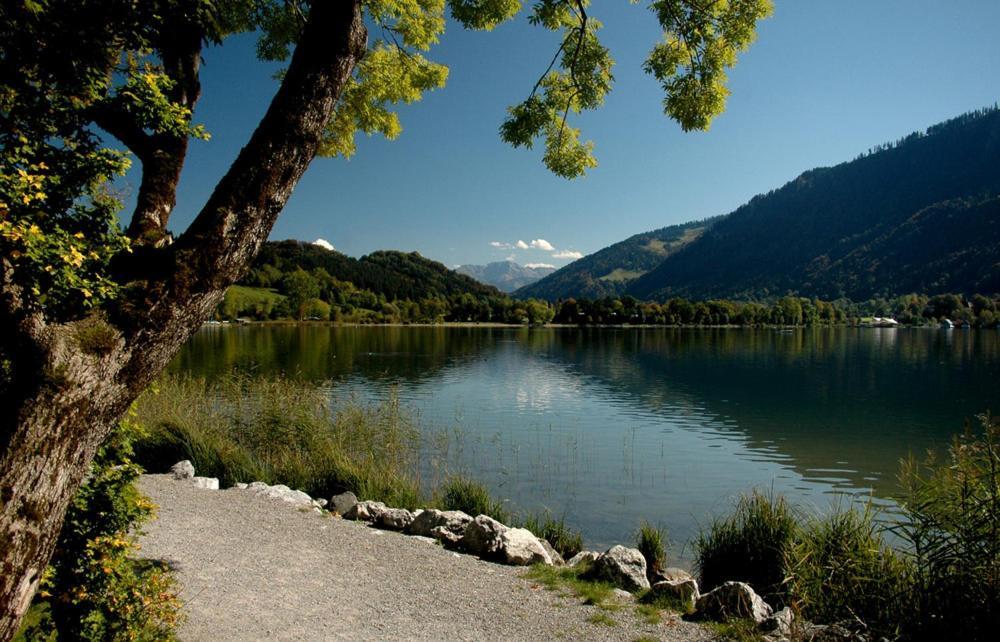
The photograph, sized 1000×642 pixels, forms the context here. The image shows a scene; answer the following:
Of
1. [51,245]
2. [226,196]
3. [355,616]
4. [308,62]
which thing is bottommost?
[355,616]

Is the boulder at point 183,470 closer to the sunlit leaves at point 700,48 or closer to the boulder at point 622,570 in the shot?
the boulder at point 622,570

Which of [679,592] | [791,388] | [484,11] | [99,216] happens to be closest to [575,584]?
[679,592]

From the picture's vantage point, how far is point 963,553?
502cm

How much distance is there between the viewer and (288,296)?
16962cm

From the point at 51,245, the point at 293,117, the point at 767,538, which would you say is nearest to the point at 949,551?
the point at 767,538

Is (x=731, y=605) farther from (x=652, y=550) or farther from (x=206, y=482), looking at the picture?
(x=206, y=482)

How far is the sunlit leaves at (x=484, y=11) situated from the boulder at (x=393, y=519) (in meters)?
7.92

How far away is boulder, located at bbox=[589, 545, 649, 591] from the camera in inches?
305

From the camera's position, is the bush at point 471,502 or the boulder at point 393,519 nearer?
the boulder at point 393,519

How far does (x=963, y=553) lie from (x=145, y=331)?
6.69m

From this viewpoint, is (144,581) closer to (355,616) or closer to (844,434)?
(355,616)

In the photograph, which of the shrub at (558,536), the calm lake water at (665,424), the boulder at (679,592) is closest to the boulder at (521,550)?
the shrub at (558,536)

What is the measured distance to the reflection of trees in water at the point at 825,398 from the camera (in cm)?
2081

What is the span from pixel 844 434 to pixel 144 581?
25.8 m
